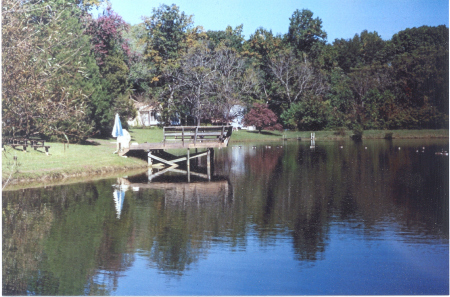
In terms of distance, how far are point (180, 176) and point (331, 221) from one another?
41.0ft

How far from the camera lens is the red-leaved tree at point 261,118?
217 feet

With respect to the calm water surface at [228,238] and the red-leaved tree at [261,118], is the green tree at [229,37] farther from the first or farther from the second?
the calm water surface at [228,238]

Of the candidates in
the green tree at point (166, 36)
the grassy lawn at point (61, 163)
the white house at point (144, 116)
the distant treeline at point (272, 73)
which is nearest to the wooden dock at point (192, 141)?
the grassy lawn at point (61, 163)

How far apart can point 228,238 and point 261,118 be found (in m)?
53.1

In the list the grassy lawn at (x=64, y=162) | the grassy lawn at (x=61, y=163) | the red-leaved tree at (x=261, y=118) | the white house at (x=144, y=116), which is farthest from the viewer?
the white house at (x=144, y=116)

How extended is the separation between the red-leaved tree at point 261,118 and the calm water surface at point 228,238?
137ft

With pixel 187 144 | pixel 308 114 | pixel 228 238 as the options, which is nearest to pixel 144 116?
pixel 308 114

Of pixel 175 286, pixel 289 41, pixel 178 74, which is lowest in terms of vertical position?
pixel 175 286

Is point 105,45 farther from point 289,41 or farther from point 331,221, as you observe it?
point 331,221

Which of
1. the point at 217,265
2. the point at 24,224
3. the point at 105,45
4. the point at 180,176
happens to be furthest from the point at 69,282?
the point at 105,45

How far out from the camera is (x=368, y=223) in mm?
15344

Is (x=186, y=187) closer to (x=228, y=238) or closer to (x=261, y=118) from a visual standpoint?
(x=228, y=238)

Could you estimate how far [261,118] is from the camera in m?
66.2

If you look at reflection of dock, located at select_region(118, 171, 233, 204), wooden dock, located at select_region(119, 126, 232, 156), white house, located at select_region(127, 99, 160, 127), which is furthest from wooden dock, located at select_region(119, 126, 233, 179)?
white house, located at select_region(127, 99, 160, 127)
